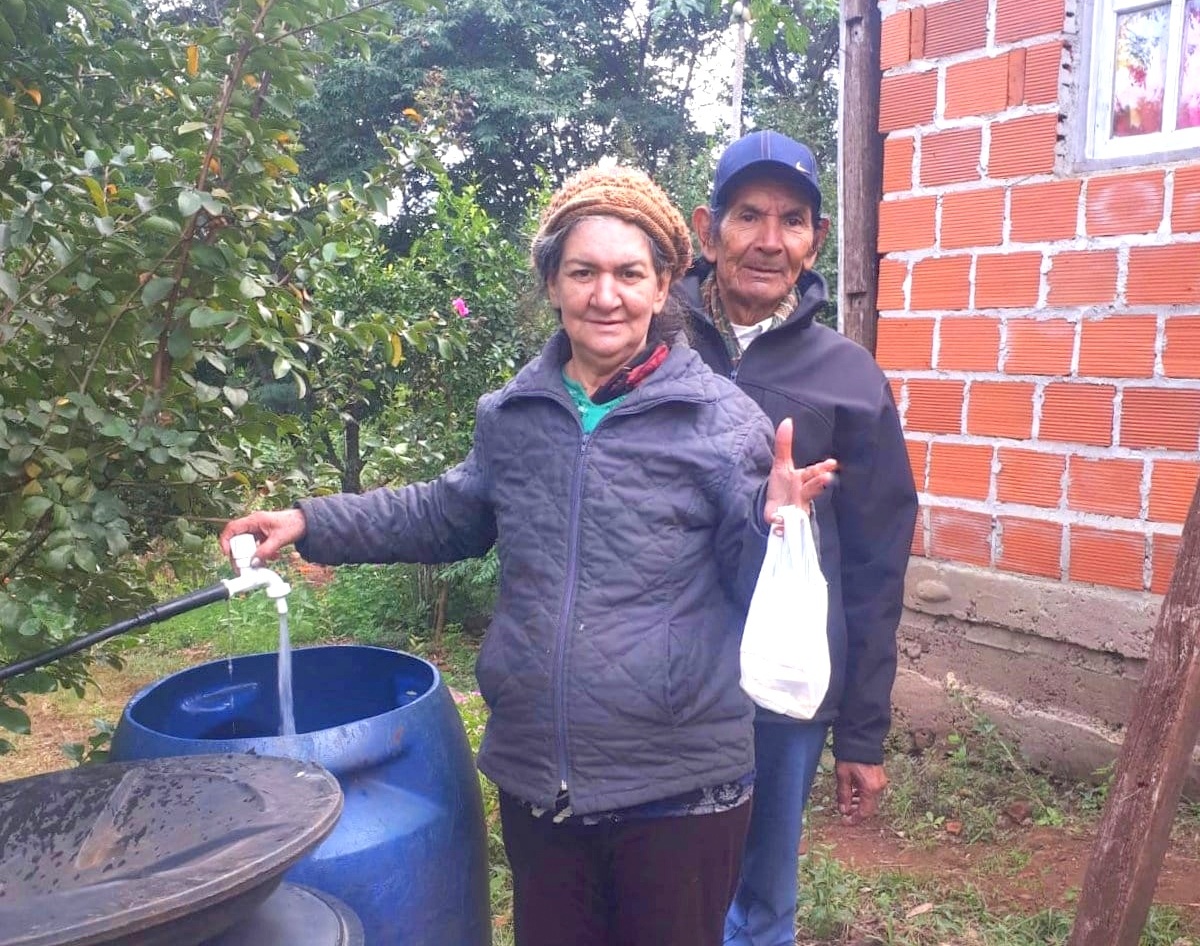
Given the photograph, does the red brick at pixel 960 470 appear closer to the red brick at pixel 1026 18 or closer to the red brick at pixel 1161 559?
the red brick at pixel 1161 559

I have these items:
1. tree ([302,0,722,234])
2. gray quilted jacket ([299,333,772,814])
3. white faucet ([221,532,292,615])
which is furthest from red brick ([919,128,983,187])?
tree ([302,0,722,234])

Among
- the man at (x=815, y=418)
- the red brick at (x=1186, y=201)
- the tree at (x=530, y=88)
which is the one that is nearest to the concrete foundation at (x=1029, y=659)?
the red brick at (x=1186, y=201)

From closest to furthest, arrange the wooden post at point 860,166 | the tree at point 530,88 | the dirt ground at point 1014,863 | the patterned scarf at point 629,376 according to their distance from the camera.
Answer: the patterned scarf at point 629,376 → the dirt ground at point 1014,863 → the wooden post at point 860,166 → the tree at point 530,88

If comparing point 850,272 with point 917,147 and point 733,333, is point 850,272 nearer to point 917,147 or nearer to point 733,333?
point 917,147

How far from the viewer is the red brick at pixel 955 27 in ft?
10.3

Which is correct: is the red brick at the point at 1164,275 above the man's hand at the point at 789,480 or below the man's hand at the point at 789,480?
above

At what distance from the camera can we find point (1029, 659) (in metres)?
3.26

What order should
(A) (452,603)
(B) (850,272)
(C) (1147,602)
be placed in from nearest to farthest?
(C) (1147,602) < (B) (850,272) < (A) (452,603)

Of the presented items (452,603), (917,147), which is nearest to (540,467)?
(917,147)

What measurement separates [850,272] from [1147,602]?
4.64 ft

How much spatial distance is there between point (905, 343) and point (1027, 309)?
0.41m

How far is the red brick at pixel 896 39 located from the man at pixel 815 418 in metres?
1.63

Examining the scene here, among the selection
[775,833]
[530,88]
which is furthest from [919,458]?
[530,88]

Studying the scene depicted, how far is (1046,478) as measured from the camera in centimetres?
309
